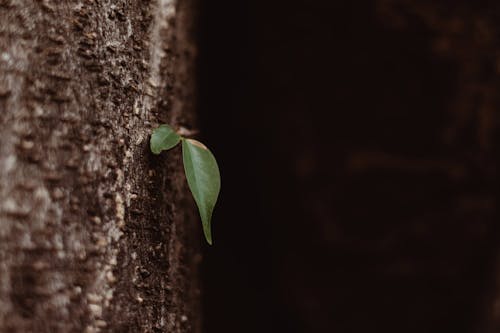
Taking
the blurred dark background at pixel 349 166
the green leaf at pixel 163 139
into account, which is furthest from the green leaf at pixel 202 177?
the blurred dark background at pixel 349 166

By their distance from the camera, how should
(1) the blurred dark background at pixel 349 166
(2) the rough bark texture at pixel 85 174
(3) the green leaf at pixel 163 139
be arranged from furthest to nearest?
1. (1) the blurred dark background at pixel 349 166
2. (3) the green leaf at pixel 163 139
3. (2) the rough bark texture at pixel 85 174

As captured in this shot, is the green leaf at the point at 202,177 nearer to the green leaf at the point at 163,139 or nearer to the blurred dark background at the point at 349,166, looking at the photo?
the green leaf at the point at 163,139

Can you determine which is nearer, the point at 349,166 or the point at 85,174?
the point at 85,174

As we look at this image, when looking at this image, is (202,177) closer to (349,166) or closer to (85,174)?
(85,174)

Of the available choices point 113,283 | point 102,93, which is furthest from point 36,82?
point 113,283

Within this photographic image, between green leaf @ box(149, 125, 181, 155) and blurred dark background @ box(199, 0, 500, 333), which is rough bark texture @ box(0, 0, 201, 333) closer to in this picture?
green leaf @ box(149, 125, 181, 155)

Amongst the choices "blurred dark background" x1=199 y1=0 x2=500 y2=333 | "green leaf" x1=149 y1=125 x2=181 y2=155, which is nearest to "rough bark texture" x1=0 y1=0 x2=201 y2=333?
"green leaf" x1=149 y1=125 x2=181 y2=155

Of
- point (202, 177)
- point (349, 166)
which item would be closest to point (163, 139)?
point (202, 177)
